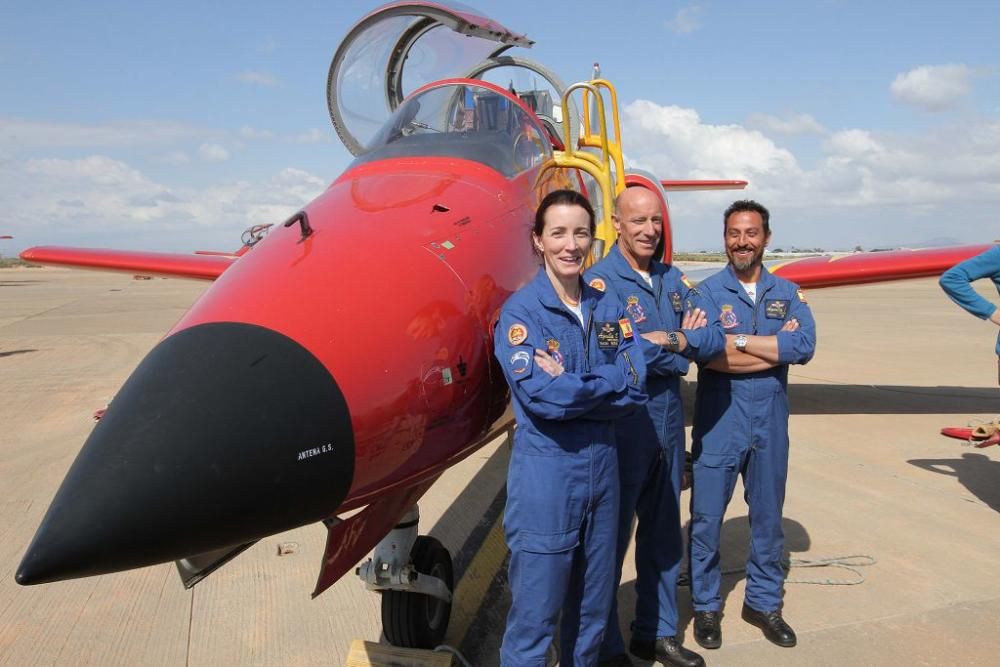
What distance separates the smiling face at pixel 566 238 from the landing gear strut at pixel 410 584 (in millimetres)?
1355

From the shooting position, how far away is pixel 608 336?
2.58 metres

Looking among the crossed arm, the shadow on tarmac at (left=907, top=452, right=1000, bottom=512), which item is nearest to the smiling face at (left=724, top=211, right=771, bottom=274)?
the crossed arm

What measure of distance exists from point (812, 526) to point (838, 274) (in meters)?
5.01

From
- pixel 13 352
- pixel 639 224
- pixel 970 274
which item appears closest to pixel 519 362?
pixel 639 224

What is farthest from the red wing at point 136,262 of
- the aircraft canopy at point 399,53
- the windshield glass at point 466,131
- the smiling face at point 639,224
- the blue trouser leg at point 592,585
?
the blue trouser leg at point 592,585

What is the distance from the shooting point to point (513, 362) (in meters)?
2.31

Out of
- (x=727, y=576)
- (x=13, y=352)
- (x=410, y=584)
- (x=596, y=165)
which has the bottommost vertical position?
(x=727, y=576)

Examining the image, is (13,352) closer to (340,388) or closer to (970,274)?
(340,388)

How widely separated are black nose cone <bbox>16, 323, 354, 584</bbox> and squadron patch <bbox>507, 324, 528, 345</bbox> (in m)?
0.65

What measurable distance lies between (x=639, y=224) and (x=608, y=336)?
691mm

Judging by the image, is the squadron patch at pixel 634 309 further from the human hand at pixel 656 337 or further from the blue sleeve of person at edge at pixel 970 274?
the blue sleeve of person at edge at pixel 970 274

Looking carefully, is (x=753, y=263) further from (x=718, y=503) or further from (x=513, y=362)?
(x=513, y=362)

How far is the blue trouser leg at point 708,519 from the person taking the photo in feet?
10.8

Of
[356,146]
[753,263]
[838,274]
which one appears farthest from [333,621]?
[838,274]
